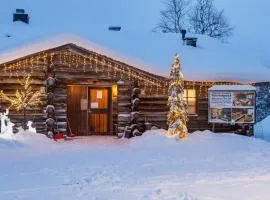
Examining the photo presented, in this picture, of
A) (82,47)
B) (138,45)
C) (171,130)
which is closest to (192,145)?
(171,130)

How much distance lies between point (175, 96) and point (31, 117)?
6.14 m

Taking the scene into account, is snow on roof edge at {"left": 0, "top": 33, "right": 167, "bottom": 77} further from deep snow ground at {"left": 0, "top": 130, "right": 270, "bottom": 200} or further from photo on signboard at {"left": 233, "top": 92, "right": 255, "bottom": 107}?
deep snow ground at {"left": 0, "top": 130, "right": 270, "bottom": 200}

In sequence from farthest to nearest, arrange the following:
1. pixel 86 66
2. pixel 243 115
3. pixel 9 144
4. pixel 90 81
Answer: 1. pixel 243 115
2. pixel 90 81
3. pixel 86 66
4. pixel 9 144

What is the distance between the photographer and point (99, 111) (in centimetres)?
2281

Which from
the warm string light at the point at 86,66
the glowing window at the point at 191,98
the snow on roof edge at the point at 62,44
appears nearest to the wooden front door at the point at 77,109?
the warm string light at the point at 86,66

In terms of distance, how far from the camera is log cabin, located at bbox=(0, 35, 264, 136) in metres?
20.3

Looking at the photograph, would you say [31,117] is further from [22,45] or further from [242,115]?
[242,115]

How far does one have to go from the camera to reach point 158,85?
22312mm

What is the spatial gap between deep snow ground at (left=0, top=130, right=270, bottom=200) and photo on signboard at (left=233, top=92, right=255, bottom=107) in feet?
8.12

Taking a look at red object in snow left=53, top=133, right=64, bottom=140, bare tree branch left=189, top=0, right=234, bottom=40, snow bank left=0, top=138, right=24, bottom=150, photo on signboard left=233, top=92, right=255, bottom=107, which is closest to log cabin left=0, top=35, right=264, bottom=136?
red object in snow left=53, top=133, right=64, bottom=140

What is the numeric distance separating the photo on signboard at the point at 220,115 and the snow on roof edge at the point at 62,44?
9.37ft

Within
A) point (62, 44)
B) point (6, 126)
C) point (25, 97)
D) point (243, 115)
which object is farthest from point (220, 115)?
point (6, 126)

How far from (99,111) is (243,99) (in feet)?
21.5

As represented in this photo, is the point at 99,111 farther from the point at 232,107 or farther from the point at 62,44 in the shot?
Answer: the point at 232,107
